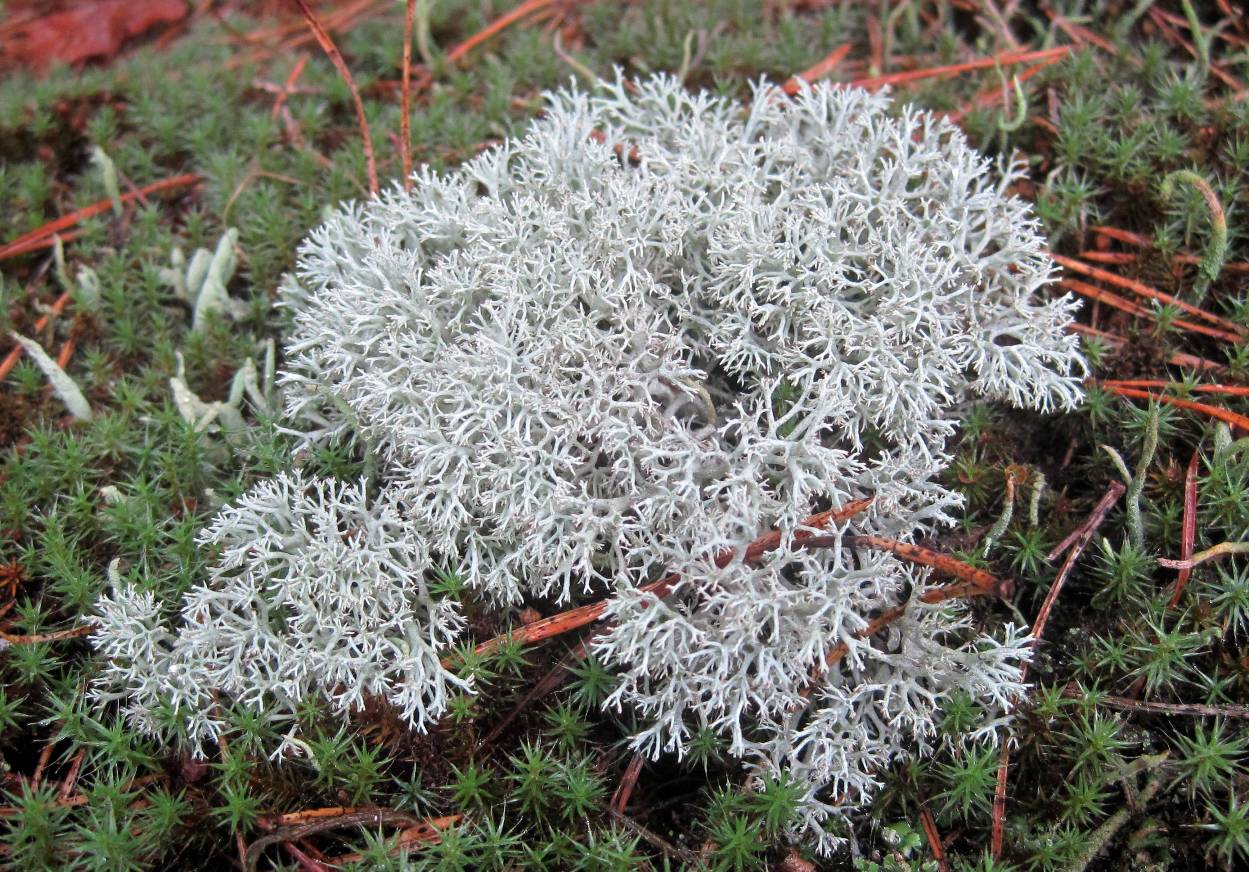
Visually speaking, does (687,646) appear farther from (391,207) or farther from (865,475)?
(391,207)

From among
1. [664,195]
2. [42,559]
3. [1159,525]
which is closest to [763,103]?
[664,195]

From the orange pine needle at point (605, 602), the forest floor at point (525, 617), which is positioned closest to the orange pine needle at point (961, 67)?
the forest floor at point (525, 617)

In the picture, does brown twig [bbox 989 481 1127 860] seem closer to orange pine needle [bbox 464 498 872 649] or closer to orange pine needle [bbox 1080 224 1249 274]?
orange pine needle [bbox 464 498 872 649]

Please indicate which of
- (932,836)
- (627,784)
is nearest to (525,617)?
(627,784)

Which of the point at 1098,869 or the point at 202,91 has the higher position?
the point at 202,91

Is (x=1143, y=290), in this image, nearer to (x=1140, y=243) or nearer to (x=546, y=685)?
(x=1140, y=243)

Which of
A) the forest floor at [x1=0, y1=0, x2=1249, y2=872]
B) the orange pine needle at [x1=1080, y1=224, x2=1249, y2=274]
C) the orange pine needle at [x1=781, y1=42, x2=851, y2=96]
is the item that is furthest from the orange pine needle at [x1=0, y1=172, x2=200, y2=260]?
the orange pine needle at [x1=1080, y1=224, x2=1249, y2=274]
